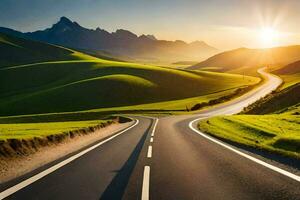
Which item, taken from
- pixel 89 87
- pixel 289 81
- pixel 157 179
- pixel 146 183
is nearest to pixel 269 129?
pixel 157 179

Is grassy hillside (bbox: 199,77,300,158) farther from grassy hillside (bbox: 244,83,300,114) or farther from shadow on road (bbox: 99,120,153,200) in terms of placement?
shadow on road (bbox: 99,120,153,200)

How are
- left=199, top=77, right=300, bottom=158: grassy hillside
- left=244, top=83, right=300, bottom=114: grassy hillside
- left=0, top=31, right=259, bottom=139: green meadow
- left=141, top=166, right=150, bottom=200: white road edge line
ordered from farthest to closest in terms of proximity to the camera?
left=0, top=31, right=259, bottom=139: green meadow
left=244, top=83, right=300, bottom=114: grassy hillside
left=199, top=77, right=300, bottom=158: grassy hillside
left=141, top=166, right=150, bottom=200: white road edge line

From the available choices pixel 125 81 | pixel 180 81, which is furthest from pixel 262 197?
pixel 180 81

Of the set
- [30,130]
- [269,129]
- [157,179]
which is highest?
[269,129]

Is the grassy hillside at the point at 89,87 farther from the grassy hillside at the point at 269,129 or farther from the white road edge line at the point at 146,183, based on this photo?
the white road edge line at the point at 146,183

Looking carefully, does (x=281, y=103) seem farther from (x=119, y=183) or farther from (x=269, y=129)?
(x=119, y=183)

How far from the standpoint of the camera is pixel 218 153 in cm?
1583

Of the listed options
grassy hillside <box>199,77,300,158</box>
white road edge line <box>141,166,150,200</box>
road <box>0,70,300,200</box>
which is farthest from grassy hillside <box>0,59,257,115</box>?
white road edge line <box>141,166,150,200</box>

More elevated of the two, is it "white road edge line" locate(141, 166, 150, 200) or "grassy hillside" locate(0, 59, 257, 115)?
"grassy hillside" locate(0, 59, 257, 115)

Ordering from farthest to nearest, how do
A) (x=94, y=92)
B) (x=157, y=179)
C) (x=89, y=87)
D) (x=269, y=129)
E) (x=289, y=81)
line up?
(x=289, y=81) → (x=89, y=87) → (x=94, y=92) → (x=269, y=129) → (x=157, y=179)

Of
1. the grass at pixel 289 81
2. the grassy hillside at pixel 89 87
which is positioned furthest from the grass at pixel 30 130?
the grass at pixel 289 81

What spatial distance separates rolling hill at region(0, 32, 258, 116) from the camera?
97.0 meters

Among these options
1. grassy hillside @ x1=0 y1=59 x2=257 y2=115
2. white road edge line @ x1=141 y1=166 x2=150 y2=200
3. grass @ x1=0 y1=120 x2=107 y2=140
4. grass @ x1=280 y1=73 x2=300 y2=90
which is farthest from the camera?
grass @ x1=280 y1=73 x2=300 y2=90

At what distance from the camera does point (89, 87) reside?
111 meters
